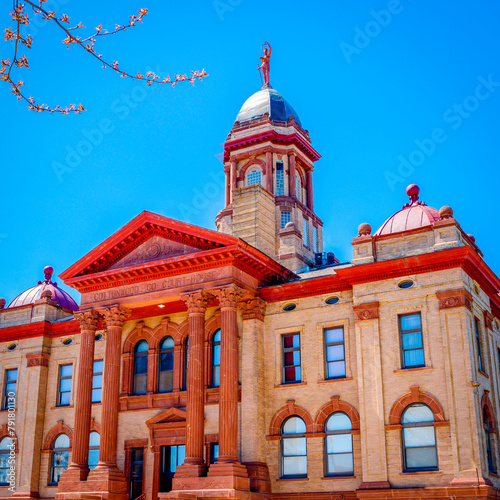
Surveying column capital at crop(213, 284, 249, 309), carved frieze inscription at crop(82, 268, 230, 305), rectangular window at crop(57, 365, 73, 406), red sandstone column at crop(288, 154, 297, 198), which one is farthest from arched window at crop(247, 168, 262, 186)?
rectangular window at crop(57, 365, 73, 406)

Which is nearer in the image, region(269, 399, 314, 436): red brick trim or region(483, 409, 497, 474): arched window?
region(483, 409, 497, 474): arched window

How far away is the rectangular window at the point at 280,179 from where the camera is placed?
4322 cm

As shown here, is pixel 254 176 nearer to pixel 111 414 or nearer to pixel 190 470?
pixel 111 414

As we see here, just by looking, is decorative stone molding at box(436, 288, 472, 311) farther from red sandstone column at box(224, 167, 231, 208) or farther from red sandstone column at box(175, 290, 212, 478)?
red sandstone column at box(224, 167, 231, 208)

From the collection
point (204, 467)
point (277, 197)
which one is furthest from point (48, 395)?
point (277, 197)

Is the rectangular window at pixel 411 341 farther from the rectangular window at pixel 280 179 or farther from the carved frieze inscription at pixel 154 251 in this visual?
the rectangular window at pixel 280 179

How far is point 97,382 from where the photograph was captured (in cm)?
3512

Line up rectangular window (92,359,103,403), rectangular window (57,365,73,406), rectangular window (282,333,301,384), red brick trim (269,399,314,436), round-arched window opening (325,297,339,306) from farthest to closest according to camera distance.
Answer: rectangular window (57,365,73,406) < rectangular window (92,359,103,403) < rectangular window (282,333,301,384) < round-arched window opening (325,297,339,306) < red brick trim (269,399,314,436)

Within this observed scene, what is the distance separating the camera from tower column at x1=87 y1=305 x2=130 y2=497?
29312 mm

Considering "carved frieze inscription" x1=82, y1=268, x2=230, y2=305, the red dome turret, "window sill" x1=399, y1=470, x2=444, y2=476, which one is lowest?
"window sill" x1=399, y1=470, x2=444, y2=476

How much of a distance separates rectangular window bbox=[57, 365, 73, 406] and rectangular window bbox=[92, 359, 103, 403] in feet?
5.77

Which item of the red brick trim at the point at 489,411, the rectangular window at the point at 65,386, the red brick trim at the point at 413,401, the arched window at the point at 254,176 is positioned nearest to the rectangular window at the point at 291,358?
the red brick trim at the point at 413,401

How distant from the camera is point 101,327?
34969 millimetres

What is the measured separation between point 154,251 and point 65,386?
10.1 metres
